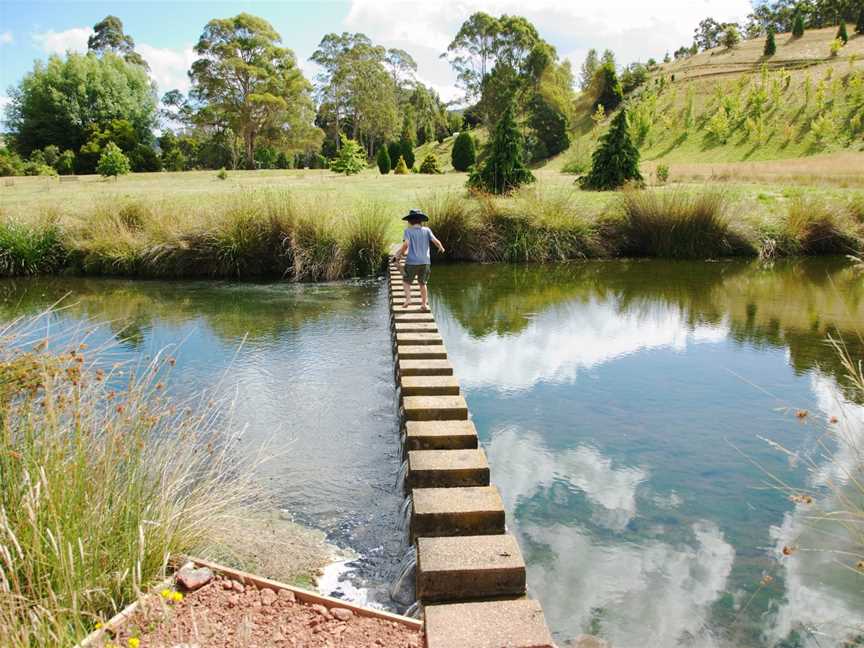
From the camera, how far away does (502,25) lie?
44.0 meters

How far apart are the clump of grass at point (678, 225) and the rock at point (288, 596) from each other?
1210cm

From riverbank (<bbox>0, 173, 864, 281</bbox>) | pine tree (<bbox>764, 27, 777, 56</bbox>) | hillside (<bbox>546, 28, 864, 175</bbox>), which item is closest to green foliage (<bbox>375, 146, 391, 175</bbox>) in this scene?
hillside (<bbox>546, 28, 864, 175</bbox>)

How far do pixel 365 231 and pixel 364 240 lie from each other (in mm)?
160

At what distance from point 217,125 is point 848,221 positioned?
37.1 meters

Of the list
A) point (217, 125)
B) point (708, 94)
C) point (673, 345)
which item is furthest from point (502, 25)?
point (673, 345)


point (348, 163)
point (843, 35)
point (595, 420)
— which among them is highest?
point (843, 35)

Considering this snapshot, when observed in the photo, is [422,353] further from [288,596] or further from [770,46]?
[770,46]

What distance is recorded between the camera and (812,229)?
13.8 m

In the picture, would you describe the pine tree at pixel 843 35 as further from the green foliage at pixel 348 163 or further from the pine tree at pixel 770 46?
the green foliage at pixel 348 163

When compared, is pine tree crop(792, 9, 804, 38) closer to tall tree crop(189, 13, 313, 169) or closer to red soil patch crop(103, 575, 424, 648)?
tall tree crop(189, 13, 313, 169)


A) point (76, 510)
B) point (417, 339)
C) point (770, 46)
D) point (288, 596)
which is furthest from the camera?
point (770, 46)

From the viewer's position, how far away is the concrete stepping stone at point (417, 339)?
248 inches

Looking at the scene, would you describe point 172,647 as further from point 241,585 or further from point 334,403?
point 334,403

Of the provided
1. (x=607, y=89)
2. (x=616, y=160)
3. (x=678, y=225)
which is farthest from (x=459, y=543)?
(x=607, y=89)
